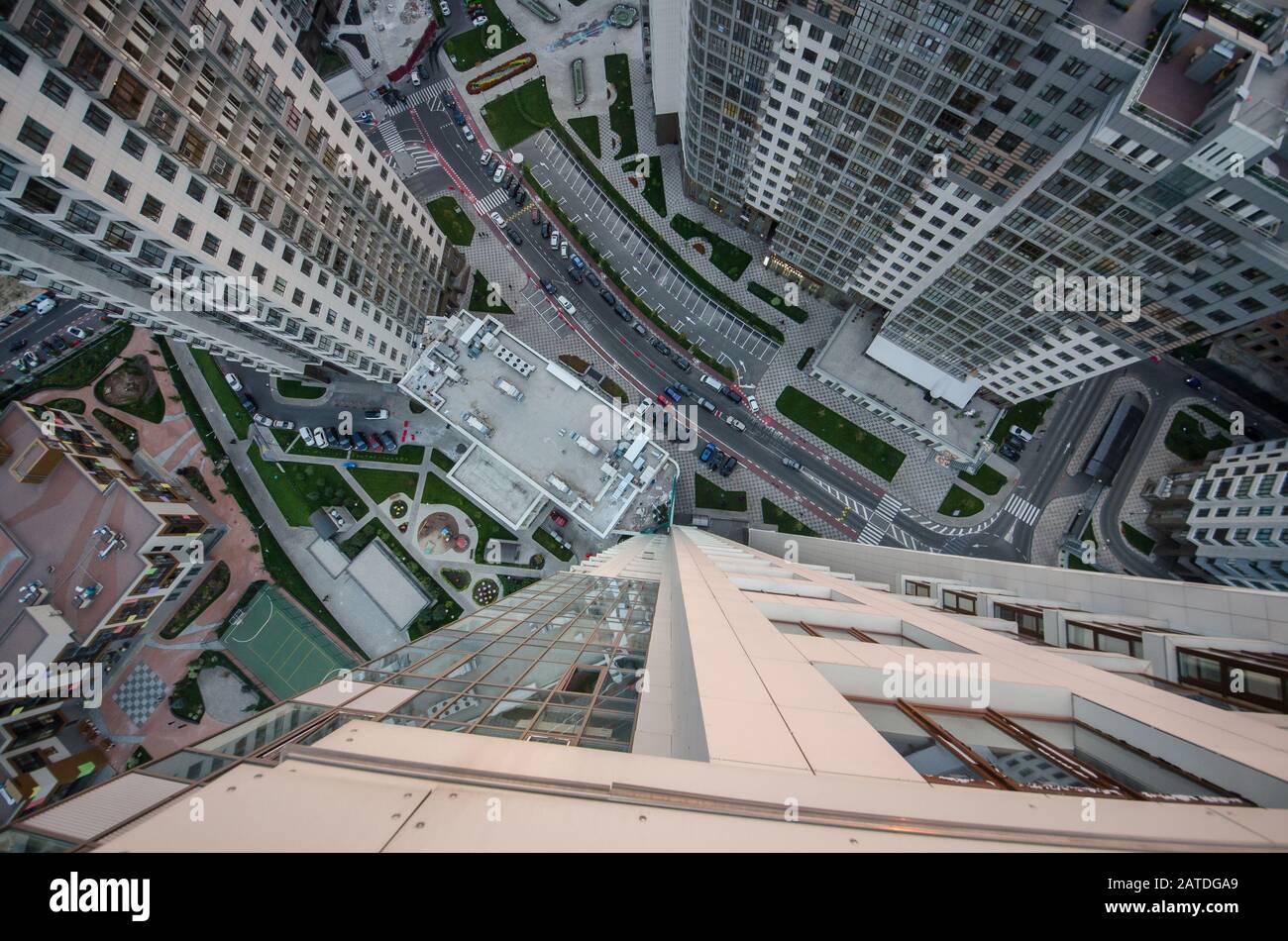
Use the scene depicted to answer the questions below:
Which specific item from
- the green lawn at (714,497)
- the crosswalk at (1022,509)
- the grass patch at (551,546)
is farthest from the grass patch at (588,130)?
the crosswalk at (1022,509)


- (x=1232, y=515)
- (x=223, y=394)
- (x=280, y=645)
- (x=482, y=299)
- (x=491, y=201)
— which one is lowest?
(x=280, y=645)

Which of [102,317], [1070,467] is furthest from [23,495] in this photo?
[1070,467]

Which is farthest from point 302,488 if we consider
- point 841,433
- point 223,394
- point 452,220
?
point 841,433

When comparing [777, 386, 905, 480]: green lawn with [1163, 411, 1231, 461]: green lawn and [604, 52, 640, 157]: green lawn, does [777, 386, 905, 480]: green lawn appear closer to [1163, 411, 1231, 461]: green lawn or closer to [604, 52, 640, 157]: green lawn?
[1163, 411, 1231, 461]: green lawn

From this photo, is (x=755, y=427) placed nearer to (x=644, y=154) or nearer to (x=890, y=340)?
(x=890, y=340)

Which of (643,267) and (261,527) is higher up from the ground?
(643,267)

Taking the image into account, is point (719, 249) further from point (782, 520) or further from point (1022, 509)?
point (1022, 509)
